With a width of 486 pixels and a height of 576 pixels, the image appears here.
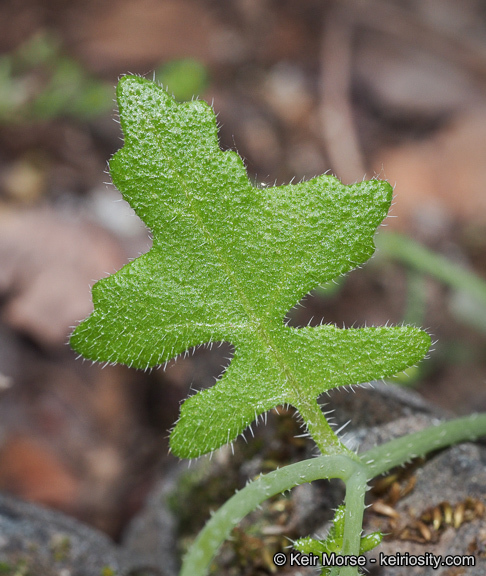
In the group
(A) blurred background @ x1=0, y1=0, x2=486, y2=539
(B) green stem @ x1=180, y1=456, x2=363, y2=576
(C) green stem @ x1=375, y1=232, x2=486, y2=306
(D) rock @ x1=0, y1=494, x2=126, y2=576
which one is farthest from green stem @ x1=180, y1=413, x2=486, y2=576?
(C) green stem @ x1=375, y1=232, x2=486, y2=306

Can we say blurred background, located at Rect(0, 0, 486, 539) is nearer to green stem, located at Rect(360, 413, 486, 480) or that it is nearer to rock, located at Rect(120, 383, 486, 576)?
rock, located at Rect(120, 383, 486, 576)

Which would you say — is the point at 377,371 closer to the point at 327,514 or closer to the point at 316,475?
the point at 316,475

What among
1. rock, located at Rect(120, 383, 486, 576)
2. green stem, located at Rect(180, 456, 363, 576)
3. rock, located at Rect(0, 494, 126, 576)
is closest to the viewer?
green stem, located at Rect(180, 456, 363, 576)

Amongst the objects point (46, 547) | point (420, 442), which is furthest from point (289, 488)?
point (46, 547)

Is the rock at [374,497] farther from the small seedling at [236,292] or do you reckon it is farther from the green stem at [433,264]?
the green stem at [433,264]

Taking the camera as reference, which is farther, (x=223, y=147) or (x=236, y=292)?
(x=223, y=147)

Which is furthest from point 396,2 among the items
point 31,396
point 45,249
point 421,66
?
point 31,396

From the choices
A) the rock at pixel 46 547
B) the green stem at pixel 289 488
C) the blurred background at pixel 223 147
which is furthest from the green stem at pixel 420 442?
the blurred background at pixel 223 147

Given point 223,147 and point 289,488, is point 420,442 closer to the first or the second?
point 289,488
